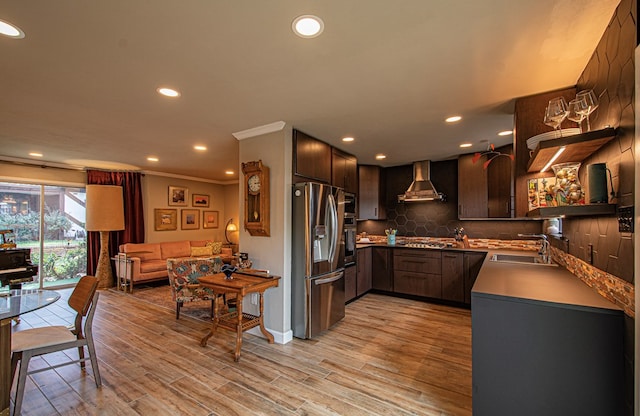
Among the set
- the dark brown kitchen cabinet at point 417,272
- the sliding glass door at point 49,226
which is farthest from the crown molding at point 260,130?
the sliding glass door at point 49,226

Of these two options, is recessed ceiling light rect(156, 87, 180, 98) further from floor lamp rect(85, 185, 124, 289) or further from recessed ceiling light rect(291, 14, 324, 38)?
floor lamp rect(85, 185, 124, 289)

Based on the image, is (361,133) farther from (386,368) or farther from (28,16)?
(28,16)

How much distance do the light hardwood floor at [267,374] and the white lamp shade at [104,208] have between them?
2.13 meters

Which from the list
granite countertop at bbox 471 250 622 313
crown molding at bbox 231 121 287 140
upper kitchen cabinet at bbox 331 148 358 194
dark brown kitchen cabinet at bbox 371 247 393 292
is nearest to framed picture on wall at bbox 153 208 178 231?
crown molding at bbox 231 121 287 140

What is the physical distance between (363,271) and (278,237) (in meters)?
2.21

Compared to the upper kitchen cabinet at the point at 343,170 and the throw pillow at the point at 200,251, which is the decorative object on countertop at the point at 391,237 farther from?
the throw pillow at the point at 200,251

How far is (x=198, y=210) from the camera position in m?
7.41

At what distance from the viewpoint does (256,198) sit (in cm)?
326

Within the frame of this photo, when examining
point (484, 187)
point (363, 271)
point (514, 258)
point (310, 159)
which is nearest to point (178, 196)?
point (310, 159)

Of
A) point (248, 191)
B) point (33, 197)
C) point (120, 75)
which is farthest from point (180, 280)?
point (33, 197)

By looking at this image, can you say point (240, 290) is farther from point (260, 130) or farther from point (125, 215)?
point (125, 215)

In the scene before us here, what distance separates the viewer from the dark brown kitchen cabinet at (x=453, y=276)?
4289mm

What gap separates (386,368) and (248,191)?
2.34 meters

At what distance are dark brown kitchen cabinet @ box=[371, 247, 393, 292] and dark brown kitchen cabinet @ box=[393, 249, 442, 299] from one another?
9 centimetres
